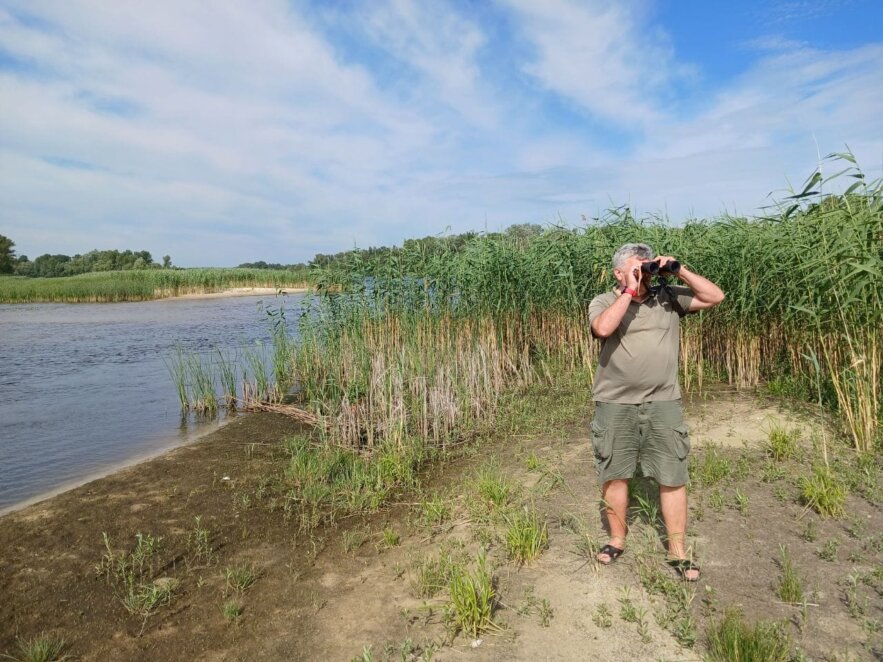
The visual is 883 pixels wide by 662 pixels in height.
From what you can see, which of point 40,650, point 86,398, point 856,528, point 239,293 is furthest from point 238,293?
point 856,528

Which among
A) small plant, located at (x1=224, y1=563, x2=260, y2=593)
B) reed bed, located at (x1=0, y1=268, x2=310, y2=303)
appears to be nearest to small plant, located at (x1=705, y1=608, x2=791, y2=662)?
small plant, located at (x1=224, y1=563, x2=260, y2=593)

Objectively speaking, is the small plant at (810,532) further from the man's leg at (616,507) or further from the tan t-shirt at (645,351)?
the tan t-shirt at (645,351)

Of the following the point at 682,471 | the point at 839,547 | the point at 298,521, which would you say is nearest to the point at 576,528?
the point at 682,471

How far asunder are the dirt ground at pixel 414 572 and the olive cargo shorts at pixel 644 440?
2.13 feet

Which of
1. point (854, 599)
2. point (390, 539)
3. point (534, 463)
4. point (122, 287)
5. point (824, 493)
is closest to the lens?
point (854, 599)

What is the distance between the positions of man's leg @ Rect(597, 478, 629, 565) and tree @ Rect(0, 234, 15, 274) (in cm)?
6788

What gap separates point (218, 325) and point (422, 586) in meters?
21.6

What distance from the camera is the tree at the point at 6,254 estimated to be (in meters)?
54.4

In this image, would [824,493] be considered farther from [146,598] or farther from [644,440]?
[146,598]

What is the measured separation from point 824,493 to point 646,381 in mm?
2029

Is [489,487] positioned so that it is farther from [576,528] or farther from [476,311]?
[476,311]

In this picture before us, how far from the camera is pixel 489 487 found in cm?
474

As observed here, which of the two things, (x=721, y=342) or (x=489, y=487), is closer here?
(x=489, y=487)

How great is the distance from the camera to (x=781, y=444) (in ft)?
17.3
